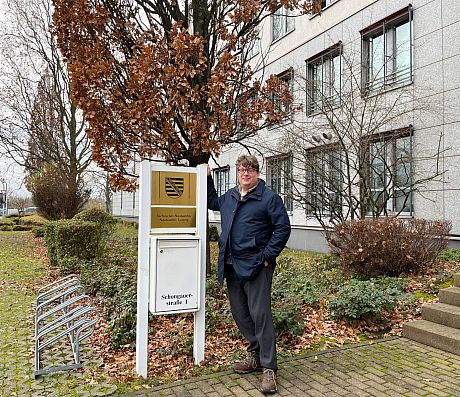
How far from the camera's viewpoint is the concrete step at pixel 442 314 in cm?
523

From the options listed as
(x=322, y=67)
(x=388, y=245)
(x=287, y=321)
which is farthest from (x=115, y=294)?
(x=322, y=67)

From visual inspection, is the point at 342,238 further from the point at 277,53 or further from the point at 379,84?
the point at 277,53

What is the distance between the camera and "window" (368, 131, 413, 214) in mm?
11250

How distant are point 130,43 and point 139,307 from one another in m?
5.12

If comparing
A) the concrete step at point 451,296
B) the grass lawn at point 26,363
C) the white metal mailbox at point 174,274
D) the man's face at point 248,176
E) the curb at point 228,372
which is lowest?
the grass lawn at point 26,363

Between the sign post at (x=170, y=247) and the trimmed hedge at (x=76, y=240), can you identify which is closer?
the sign post at (x=170, y=247)

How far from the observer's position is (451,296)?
5.75m

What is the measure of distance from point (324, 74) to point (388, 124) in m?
4.26

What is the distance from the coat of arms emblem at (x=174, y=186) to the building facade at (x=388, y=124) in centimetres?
488

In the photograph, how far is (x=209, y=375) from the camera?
4.27 m

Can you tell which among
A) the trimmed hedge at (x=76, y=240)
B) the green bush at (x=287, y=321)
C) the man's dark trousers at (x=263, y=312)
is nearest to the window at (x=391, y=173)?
the green bush at (x=287, y=321)

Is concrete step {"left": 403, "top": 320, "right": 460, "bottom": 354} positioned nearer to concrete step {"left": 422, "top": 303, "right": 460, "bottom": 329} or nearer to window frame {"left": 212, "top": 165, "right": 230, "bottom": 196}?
concrete step {"left": 422, "top": 303, "right": 460, "bottom": 329}

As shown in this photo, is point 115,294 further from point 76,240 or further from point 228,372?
point 76,240

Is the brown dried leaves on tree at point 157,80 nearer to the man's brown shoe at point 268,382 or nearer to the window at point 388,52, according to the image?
the man's brown shoe at point 268,382
